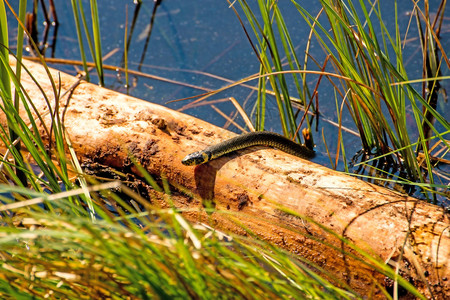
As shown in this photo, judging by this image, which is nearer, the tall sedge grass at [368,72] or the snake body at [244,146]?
the tall sedge grass at [368,72]

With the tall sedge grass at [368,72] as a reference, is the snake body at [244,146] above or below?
below

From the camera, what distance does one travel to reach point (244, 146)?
11.8 feet

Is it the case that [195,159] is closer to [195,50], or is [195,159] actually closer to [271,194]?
[271,194]

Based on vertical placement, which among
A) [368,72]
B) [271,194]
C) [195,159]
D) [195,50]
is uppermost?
[195,50]

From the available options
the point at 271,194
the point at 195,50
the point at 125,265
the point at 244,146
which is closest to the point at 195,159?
the point at 244,146

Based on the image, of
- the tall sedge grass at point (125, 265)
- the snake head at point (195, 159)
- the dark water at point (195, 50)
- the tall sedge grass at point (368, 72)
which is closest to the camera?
the tall sedge grass at point (125, 265)

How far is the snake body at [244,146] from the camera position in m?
3.39

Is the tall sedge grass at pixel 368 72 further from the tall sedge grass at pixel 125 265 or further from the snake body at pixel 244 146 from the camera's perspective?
the tall sedge grass at pixel 125 265

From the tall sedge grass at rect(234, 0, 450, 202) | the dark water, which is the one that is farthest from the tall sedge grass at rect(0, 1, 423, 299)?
the dark water

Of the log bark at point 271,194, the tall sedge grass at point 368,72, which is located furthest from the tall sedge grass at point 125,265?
the tall sedge grass at point 368,72

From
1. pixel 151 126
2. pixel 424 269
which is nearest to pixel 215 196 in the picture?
pixel 151 126

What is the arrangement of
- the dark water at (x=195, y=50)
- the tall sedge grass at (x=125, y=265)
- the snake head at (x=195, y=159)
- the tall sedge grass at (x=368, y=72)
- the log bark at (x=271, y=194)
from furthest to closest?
the dark water at (x=195, y=50)
the snake head at (x=195, y=159)
the tall sedge grass at (x=368, y=72)
the log bark at (x=271, y=194)
the tall sedge grass at (x=125, y=265)

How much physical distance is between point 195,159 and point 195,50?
3.17 metres

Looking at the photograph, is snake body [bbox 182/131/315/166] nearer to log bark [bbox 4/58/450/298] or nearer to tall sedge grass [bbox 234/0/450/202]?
log bark [bbox 4/58/450/298]
